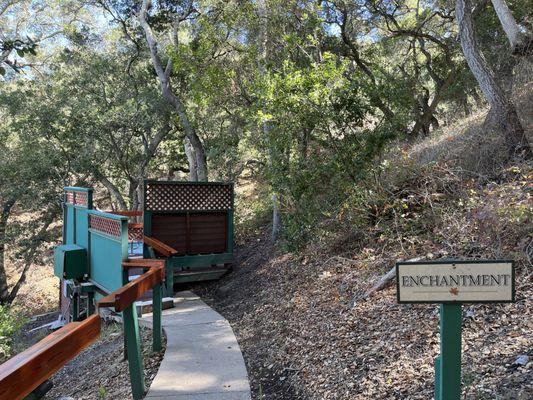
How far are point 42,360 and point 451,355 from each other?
7.21 ft

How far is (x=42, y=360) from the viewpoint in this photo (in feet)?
8.43

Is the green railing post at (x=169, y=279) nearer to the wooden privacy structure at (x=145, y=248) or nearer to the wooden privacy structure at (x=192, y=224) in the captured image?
the wooden privacy structure at (x=145, y=248)

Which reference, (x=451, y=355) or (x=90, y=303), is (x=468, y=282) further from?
(x=90, y=303)

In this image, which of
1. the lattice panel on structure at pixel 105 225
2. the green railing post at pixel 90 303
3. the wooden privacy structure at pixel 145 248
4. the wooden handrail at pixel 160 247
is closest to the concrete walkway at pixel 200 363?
the wooden privacy structure at pixel 145 248

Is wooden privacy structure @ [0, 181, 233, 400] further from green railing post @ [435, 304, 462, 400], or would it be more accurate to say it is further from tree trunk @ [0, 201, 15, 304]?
tree trunk @ [0, 201, 15, 304]

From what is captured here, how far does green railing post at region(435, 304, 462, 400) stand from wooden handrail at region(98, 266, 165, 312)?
2718 millimetres

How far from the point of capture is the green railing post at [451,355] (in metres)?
2.45

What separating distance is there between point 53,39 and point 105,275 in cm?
2081

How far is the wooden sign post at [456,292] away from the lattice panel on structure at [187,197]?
8.26 metres

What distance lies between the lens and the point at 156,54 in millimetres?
14453

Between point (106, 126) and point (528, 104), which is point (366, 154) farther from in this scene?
point (106, 126)

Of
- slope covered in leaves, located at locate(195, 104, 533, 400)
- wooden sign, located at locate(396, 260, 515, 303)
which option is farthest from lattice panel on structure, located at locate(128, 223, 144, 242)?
wooden sign, located at locate(396, 260, 515, 303)

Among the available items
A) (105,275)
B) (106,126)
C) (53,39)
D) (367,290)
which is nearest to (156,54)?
(106,126)

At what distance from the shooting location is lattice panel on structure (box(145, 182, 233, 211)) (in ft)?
33.1
